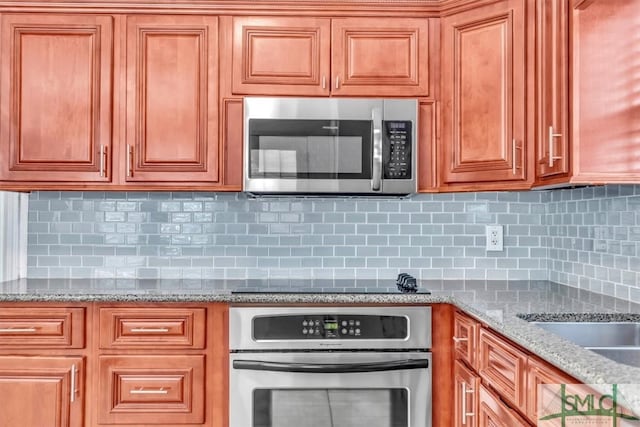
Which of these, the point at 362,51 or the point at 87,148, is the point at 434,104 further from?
the point at 87,148

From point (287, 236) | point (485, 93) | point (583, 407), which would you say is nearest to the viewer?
point (583, 407)

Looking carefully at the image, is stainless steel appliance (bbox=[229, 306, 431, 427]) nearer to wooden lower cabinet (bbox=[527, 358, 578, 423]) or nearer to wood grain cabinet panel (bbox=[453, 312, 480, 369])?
wood grain cabinet panel (bbox=[453, 312, 480, 369])

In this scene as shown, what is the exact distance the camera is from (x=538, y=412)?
128 centimetres

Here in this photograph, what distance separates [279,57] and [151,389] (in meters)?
1.49

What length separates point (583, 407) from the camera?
1070 mm

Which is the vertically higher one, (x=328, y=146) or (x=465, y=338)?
(x=328, y=146)

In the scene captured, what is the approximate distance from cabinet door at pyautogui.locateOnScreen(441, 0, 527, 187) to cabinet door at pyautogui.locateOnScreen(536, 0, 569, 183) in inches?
4.2

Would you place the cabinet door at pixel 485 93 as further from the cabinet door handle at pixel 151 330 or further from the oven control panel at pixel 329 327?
the cabinet door handle at pixel 151 330

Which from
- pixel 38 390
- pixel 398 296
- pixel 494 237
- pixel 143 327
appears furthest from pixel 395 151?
pixel 38 390

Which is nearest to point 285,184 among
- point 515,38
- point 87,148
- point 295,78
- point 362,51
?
point 295,78

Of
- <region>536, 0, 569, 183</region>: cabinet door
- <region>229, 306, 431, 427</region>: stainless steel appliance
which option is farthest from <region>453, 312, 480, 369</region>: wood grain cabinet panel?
<region>536, 0, 569, 183</region>: cabinet door

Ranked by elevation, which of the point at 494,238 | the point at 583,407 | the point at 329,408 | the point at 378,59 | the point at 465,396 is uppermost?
the point at 378,59

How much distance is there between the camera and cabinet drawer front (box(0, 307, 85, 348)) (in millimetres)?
1978

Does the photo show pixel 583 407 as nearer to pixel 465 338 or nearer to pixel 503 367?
pixel 503 367
